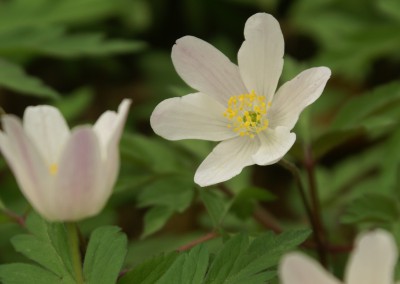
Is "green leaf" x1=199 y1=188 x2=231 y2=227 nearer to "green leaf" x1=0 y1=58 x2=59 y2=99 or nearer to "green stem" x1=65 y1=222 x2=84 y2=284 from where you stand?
"green stem" x1=65 y1=222 x2=84 y2=284

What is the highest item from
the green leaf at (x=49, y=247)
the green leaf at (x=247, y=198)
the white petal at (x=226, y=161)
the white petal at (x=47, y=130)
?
the white petal at (x=47, y=130)

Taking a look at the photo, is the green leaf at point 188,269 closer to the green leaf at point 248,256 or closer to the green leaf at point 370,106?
the green leaf at point 248,256

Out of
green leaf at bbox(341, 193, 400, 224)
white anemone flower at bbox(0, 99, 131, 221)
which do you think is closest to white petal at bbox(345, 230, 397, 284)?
white anemone flower at bbox(0, 99, 131, 221)

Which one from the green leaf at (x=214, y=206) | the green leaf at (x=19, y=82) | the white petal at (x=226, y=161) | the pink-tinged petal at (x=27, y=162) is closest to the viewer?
the pink-tinged petal at (x=27, y=162)

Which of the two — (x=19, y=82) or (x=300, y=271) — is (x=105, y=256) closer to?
(x=300, y=271)

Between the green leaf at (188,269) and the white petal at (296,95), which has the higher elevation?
the white petal at (296,95)

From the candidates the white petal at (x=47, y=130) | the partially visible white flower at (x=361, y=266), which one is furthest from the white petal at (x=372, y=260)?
the white petal at (x=47, y=130)

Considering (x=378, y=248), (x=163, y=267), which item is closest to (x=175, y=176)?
(x=163, y=267)
